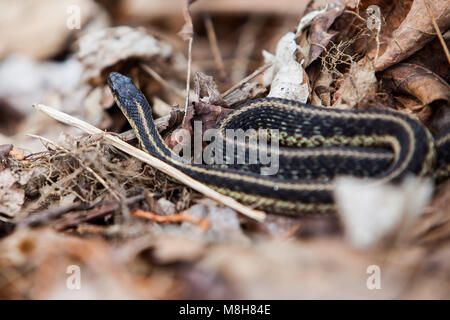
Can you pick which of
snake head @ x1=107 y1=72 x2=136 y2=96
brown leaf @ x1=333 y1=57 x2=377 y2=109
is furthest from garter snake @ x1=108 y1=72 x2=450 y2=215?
snake head @ x1=107 y1=72 x2=136 y2=96

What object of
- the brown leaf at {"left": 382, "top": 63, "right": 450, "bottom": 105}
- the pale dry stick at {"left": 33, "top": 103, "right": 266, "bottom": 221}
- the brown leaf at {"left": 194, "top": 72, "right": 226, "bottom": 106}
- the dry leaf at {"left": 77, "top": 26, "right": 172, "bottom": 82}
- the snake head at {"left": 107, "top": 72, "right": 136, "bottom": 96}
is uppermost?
the dry leaf at {"left": 77, "top": 26, "right": 172, "bottom": 82}

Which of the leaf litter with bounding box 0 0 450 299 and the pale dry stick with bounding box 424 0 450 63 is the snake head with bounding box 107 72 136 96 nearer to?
the leaf litter with bounding box 0 0 450 299

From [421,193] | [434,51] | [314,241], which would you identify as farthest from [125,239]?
[434,51]

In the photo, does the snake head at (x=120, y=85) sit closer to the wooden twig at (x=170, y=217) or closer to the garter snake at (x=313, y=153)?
the garter snake at (x=313, y=153)

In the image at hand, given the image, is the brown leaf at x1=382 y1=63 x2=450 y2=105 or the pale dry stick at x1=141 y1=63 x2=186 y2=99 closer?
the brown leaf at x1=382 y1=63 x2=450 y2=105

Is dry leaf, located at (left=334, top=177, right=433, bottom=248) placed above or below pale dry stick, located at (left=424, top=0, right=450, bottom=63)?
below

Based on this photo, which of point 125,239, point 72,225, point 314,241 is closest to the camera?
point 314,241

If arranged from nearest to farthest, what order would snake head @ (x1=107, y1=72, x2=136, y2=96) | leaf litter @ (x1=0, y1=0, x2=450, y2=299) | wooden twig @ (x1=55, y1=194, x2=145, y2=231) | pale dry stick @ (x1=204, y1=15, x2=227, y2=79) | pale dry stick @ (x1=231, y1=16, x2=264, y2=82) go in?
leaf litter @ (x1=0, y1=0, x2=450, y2=299)
wooden twig @ (x1=55, y1=194, x2=145, y2=231)
snake head @ (x1=107, y1=72, x2=136, y2=96)
pale dry stick @ (x1=231, y1=16, x2=264, y2=82)
pale dry stick @ (x1=204, y1=15, x2=227, y2=79)
